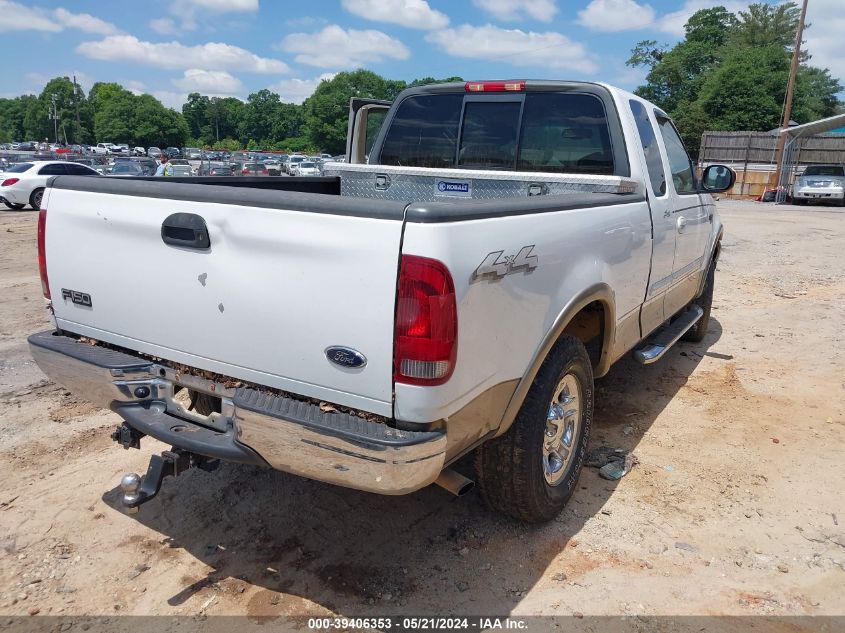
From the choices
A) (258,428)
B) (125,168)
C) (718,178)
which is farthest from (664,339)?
(125,168)

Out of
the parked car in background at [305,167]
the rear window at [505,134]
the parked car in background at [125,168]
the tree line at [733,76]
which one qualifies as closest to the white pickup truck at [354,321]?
the rear window at [505,134]

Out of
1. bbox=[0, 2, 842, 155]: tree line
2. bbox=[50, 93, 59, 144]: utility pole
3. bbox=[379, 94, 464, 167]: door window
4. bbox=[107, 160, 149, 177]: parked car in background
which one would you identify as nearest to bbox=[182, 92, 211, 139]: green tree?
bbox=[0, 2, 842, 155]: tree line

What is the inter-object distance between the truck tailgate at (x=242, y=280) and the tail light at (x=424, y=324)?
1.6 inches

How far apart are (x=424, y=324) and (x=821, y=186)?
93.1 feet

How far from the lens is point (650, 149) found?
4.32 metres

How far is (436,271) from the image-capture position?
212 centimetres

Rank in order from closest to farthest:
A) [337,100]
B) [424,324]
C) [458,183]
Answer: [424,324] → [458,183] → [337,100]

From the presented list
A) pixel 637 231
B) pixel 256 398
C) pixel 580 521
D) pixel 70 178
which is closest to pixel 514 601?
pixel 580 521

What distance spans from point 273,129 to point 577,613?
146 m

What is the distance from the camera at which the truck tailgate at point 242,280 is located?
2201 mm

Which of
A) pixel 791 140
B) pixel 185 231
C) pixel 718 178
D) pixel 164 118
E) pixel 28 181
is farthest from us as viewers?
pixel 164 118

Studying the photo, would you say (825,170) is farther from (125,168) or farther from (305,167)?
(305,167)

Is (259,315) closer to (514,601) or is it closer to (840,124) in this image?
(514,601)

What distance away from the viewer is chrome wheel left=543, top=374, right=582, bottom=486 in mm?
3201
